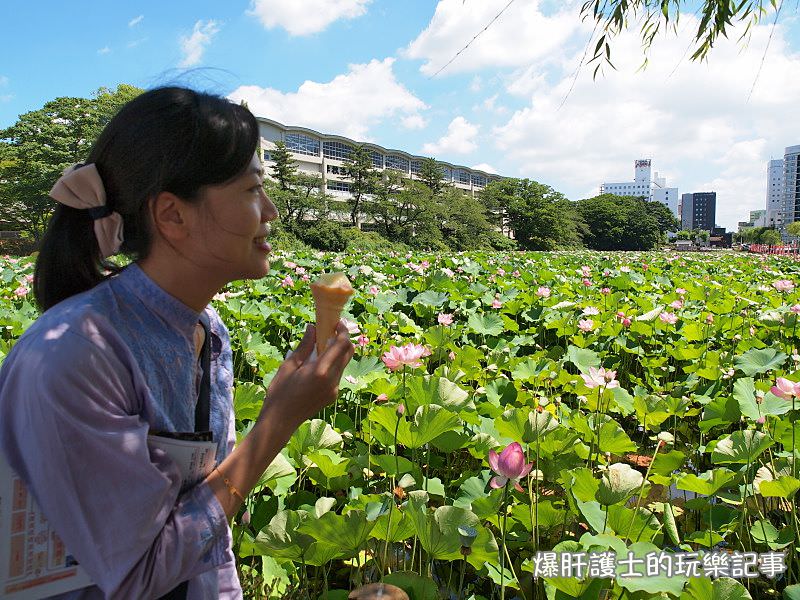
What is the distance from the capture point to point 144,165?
2.86 feet

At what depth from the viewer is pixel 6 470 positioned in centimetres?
75

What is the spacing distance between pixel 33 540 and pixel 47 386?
8.3 inches

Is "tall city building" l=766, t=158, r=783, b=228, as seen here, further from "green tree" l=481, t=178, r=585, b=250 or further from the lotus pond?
the lotus pond

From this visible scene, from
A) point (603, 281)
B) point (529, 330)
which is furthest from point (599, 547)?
point (603, 281)

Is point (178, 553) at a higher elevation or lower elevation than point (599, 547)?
higher

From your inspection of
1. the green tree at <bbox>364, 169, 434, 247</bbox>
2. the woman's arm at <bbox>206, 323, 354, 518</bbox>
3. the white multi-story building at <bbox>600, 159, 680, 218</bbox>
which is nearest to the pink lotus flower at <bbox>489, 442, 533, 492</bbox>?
the woman's arm at <bbox>206, 323, 354, 518</bbox>

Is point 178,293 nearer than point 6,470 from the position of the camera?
No

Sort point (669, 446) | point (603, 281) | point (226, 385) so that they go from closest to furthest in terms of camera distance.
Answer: point (226, 385), point (669, 446), point (603, 281)

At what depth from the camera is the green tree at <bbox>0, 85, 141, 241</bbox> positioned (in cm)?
2273

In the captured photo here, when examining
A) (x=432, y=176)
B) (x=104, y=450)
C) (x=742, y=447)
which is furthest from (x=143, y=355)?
(x=432, y=176)

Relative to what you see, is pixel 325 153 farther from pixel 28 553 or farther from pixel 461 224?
pixel 28 553

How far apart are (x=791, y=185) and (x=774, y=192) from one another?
796 inches

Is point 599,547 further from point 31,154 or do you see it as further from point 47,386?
point 31,154

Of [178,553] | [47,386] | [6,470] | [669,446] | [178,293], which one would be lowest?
[669,446]
